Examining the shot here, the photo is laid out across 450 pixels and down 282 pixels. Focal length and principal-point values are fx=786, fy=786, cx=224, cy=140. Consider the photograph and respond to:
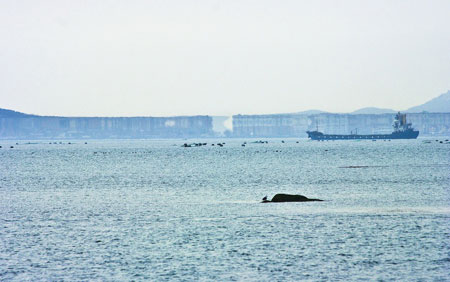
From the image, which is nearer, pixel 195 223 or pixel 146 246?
pixel 146 246

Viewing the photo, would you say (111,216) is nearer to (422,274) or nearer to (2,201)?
(2,201)

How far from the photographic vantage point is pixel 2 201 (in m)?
73.1

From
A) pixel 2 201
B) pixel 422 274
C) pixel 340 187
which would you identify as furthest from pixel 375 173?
pixel 422 274

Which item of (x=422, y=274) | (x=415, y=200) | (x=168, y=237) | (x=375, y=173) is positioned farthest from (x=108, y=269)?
(x=375, y=173)

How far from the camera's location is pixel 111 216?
2299 inches

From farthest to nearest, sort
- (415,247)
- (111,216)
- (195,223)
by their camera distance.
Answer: (111,216), (195,223), (415,247)

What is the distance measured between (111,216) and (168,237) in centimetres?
1292

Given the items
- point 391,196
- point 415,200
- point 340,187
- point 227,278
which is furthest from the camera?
point 340,187

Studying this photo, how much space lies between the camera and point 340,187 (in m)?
86.0

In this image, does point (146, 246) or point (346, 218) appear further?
point (346, 218)

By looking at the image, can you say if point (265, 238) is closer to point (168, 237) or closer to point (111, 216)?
point (168, 237)

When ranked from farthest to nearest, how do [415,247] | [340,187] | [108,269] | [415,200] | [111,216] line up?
[340,187]
[415,200]
[111,216]
[415,247]
[108,269]

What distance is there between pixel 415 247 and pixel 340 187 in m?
44.5

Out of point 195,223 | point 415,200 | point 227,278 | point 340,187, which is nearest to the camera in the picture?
point 227,278
